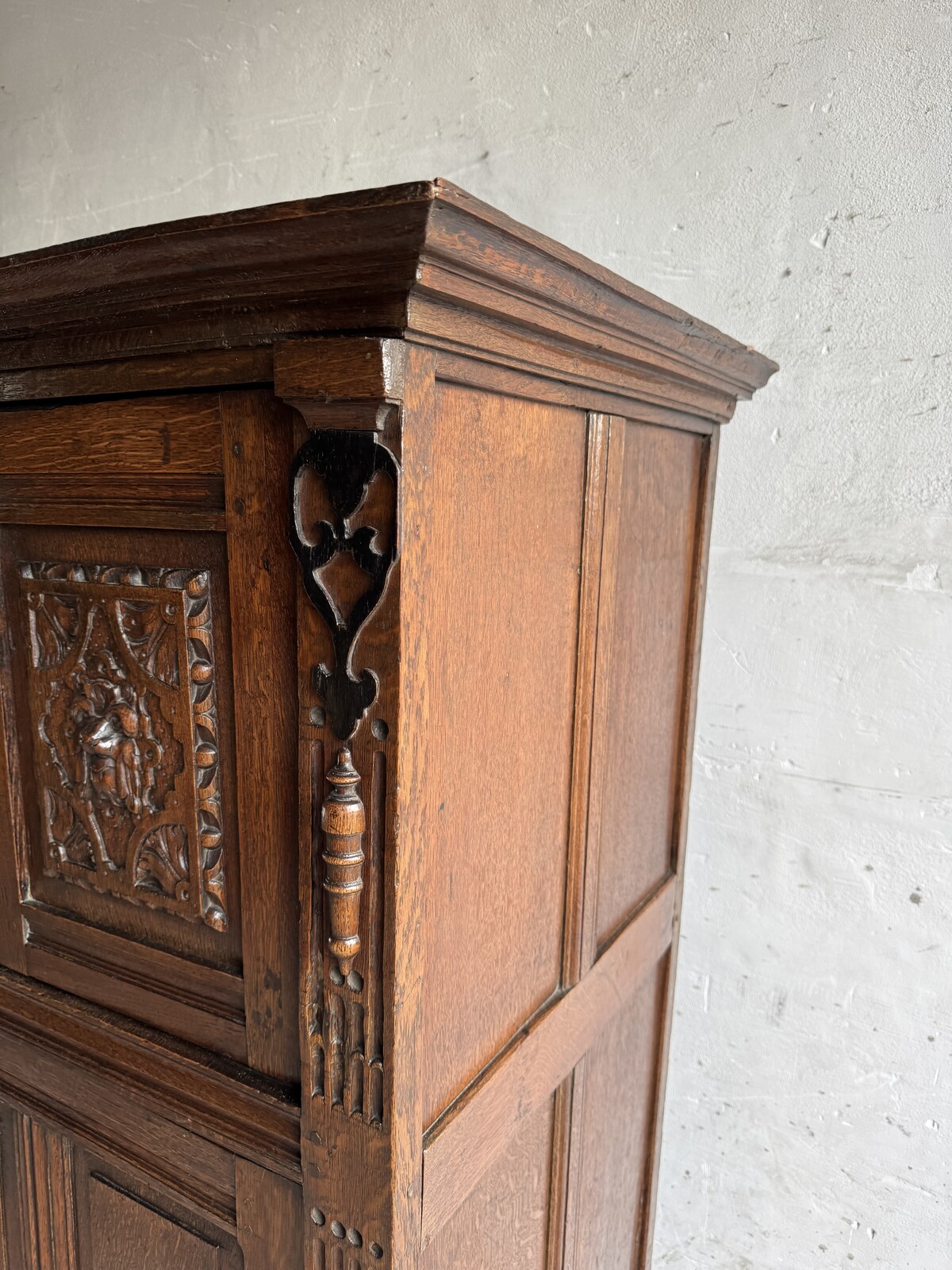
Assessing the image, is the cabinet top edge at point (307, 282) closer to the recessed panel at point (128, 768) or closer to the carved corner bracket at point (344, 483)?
the carved corner bracket at point (344, 483)

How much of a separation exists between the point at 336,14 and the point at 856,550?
1001 millimetres

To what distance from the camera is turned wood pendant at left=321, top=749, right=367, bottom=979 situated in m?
0.53

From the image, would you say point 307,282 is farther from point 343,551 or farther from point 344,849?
point 344,849

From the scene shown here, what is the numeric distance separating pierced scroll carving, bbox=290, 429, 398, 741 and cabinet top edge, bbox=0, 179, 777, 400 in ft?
0.22

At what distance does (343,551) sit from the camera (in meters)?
0.52

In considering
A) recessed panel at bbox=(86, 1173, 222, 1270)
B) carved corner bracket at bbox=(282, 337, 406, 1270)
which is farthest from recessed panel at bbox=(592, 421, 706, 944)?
recessed panel at bbox=(86, 1173, 222, 1270)

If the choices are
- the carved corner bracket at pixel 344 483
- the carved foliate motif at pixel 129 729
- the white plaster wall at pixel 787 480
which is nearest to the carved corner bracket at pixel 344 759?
the carved corner bracket at pixel 344 483

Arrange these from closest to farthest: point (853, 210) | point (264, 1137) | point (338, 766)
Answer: point (338, 766)
point (264, 1137)
point (853, 210)

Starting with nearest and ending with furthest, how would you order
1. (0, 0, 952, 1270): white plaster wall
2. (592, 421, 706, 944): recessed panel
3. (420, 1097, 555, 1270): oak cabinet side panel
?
(420, 1097, 555, 1270): oak cabinet side panel, (592, 421, 706, 944): recessed panel, (0, 0, 952, 1270): white plaster wall

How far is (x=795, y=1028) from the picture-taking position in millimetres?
1146

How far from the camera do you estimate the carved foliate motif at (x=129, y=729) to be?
2.05 ft

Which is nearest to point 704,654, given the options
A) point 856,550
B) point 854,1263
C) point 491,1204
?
point 856,550

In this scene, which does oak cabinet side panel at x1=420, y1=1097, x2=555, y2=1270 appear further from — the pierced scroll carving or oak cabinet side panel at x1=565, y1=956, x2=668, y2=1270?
the pierced scroll carving

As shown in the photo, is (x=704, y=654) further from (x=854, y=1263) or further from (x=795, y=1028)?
(x=854, y=1263)
